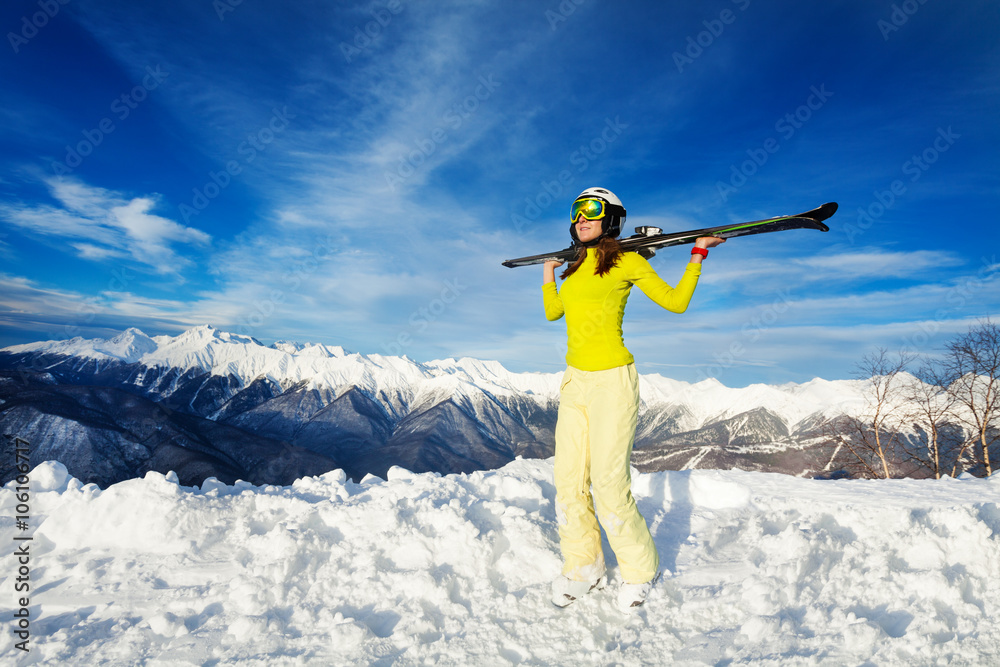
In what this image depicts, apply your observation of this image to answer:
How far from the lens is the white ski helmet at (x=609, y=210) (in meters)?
4.14

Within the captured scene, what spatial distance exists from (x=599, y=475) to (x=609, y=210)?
7.48ft

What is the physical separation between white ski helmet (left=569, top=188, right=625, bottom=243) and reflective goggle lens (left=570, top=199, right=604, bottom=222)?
0.04 m

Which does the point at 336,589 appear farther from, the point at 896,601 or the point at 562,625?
the point at 896,601

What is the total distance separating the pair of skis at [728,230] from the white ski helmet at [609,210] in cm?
18

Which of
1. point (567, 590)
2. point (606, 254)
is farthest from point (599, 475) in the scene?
point (606, 254)

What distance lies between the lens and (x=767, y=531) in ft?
15.4

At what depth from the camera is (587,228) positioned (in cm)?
418

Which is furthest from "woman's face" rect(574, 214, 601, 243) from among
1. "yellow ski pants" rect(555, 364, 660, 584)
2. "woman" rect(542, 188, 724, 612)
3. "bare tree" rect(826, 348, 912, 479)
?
"bare tree" rect(826, 348, 912, 479)

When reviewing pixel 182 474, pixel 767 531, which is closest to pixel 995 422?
pixel 767 531

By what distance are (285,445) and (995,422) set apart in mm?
180211

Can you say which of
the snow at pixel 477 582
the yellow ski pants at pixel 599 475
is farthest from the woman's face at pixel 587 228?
the snow at pixel 477 582

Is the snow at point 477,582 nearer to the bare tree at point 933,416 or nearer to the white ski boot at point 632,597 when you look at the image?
the white ski boot at point 632,597

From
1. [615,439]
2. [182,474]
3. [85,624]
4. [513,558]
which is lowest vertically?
[182,474]

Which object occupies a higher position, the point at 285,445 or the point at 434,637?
the point at 434,637
